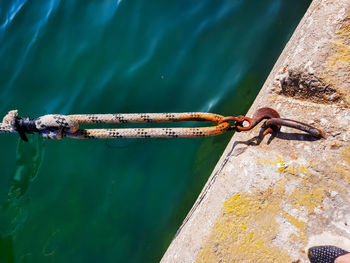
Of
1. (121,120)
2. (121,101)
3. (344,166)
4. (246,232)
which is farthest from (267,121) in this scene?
(121,101)

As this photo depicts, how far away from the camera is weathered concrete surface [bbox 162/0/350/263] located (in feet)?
4.79

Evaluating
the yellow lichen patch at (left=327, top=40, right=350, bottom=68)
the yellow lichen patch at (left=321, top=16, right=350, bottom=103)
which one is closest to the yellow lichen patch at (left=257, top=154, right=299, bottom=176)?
the yellow lichen patch at (left=321, top=16, right=350, bottom=103)

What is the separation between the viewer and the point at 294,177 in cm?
157

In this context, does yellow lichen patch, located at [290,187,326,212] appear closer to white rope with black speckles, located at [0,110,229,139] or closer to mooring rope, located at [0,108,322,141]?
mooring rope, located at [0,108,322,141]

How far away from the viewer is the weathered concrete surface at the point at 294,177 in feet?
4.79

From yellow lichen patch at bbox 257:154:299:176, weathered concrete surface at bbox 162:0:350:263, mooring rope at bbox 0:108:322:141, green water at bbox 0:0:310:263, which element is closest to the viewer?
weathered concrete surface at bbox 162:0:350:263

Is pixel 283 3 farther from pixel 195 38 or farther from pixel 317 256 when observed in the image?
pixel 317 256

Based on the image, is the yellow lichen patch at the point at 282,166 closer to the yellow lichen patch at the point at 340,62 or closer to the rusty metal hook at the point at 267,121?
the rusty metal hook at the point at 267,121

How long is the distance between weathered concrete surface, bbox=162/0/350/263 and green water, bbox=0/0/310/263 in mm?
1352

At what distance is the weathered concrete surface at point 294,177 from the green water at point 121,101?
1.35m

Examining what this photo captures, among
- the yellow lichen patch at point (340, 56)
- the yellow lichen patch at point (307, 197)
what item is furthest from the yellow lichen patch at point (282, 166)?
the yellow lichen patch at point (340, 56)

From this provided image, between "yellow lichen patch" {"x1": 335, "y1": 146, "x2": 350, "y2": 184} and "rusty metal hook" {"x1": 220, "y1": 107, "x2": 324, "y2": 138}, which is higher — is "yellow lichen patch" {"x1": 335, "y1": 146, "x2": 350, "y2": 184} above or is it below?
below

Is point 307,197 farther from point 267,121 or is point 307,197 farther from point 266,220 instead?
point 267,121

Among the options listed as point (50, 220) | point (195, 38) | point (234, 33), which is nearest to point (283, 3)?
point (234, 33)
